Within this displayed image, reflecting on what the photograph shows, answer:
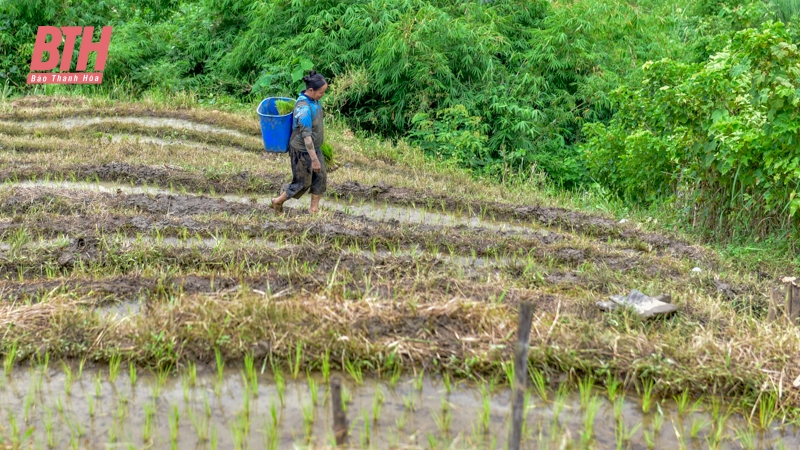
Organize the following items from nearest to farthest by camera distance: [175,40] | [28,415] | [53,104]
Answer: [28,415] < [53,104] < [175,40]

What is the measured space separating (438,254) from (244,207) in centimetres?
193

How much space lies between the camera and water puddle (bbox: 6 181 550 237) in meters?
7.27

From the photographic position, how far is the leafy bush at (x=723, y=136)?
6.18 m

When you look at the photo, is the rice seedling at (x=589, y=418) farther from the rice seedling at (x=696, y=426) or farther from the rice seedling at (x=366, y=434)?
the rice seedling at (x=366, y=434)

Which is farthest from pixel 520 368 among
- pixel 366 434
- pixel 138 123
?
pixel 138 123

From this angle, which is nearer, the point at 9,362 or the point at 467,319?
the point at 9,362

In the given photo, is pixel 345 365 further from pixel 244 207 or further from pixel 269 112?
pixel 269 112

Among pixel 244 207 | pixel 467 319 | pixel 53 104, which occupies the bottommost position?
pixel 53 104

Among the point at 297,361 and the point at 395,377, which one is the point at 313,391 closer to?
the point at 297,361

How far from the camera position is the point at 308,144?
21.7 feet

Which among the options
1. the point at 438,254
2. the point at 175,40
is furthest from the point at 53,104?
the point at 438,254

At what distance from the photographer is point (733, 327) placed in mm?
4402

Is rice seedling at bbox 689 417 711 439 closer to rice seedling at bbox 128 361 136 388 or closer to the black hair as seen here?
rice seedling at bbox 128 361 136 388

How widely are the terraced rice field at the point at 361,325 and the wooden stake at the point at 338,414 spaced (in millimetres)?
342
